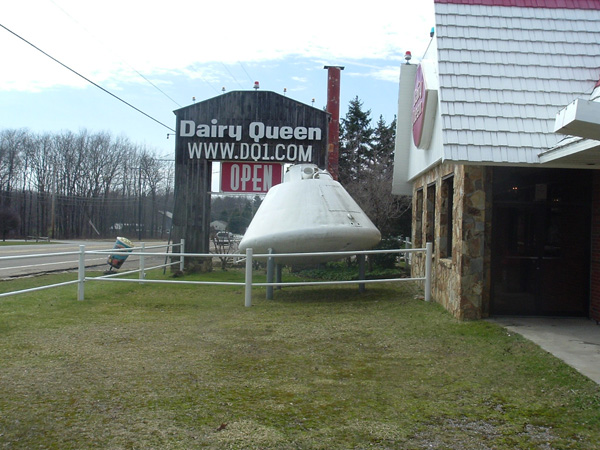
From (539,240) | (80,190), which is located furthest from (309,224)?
(80,190)

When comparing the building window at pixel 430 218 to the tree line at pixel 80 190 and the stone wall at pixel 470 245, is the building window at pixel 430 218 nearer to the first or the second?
the stone wall at pixel 470 245

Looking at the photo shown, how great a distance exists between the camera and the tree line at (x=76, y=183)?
2206 inches

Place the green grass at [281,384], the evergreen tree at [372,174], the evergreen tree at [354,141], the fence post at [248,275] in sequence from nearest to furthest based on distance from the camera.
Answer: the green grass at [281,384]
the fence post at [248,275]
the evergreen tree at [372,174]
the evergreen tree at [354,141]

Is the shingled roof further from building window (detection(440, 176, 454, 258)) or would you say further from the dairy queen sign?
the dairy queen sign

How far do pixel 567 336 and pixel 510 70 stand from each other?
13.5 ft

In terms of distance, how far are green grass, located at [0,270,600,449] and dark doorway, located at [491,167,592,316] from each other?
1250 millimetres

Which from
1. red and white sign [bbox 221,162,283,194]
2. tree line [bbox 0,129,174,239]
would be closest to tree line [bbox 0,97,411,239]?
tree line [bbox 0,129,174,239]

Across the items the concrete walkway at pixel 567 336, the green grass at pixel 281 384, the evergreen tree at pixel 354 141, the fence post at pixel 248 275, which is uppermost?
the evergreen tree at pixel 354 141

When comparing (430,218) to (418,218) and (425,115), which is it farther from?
(425,115)

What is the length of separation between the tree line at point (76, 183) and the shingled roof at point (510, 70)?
51.1 metres

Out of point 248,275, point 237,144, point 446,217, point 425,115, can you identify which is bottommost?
point 248,275

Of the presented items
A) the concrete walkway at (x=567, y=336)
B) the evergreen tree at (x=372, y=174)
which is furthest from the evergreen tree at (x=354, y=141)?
the concrete walkway at (x=567, y=336)

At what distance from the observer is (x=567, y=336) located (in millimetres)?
7062

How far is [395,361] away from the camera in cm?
609
